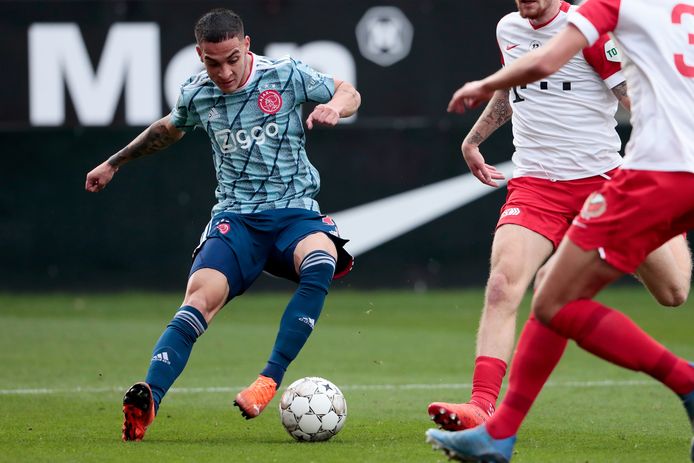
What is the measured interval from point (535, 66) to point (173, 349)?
101 inches

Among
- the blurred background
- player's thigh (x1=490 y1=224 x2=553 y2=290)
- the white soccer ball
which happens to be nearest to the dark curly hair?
player's thigh (x1=490 y1=224 x2=553 y2=290)

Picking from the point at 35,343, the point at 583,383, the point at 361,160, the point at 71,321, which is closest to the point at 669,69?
the point at 583,383

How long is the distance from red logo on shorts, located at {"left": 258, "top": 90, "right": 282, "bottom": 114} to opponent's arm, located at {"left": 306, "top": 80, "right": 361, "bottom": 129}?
299 millimetres

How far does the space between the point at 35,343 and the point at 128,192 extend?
3.91 m

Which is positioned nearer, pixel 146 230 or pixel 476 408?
pixel 476 408

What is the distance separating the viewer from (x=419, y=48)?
14.9 m

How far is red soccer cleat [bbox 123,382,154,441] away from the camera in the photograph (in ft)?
19.6

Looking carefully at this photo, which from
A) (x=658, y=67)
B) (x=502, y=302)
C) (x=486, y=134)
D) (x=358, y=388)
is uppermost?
(x=658, y=67)

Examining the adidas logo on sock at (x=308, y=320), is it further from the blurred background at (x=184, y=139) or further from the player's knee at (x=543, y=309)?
the blurred background at (x=184, y=139)

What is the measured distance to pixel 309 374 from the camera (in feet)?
30.1

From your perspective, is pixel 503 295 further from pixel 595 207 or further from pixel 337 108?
pixel 595 207

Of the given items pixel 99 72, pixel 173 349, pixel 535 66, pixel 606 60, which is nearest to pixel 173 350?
pixel 173 349

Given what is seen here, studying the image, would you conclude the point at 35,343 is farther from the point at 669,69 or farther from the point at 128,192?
the point at 669,69

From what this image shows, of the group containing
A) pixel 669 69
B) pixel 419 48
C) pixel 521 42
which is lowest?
pixel 419 48
